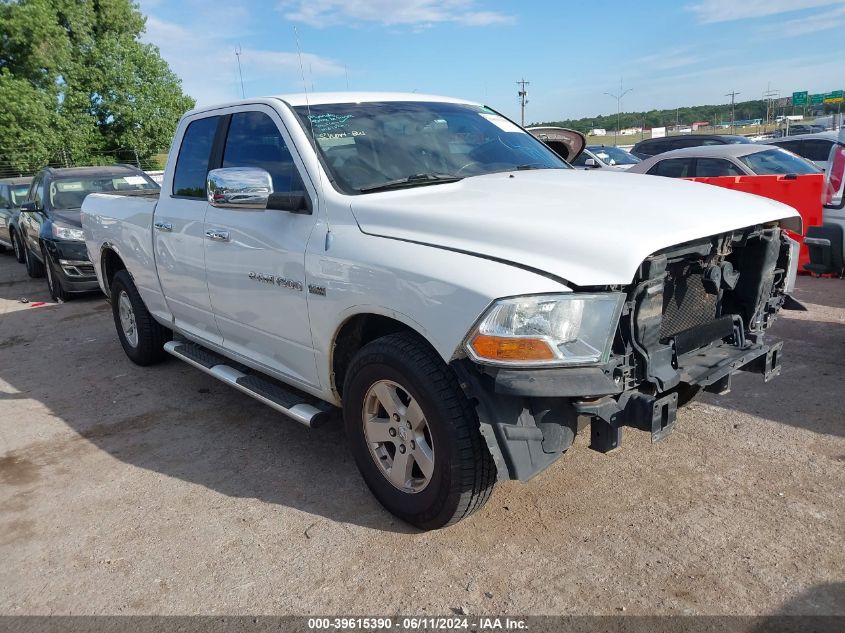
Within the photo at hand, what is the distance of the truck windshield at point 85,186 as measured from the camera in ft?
33.2

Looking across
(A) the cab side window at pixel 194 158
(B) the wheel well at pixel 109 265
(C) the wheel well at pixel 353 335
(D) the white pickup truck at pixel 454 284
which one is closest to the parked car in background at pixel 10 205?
(B) the wheel well at pixel 109 265

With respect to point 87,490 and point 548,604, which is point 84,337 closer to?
point 87,490

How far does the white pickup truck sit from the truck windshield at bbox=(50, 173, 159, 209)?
6555 mm

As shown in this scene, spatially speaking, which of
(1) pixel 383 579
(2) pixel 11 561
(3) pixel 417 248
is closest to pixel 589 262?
(3) pixel 417 248

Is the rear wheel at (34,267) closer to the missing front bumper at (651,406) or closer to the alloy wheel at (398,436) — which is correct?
the alloy wheel at (398,436)

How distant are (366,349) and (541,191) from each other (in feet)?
3.78

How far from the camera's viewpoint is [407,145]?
365cm

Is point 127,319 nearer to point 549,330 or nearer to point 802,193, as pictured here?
point 549,330

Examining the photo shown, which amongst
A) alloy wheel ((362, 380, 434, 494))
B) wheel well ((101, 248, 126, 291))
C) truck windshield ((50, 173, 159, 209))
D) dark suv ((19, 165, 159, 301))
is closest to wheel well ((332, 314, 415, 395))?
alloy wheel ((362, 380, 434, 494))

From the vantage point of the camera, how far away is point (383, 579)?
2783 millimetres

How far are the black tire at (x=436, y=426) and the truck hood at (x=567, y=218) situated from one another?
50 cm

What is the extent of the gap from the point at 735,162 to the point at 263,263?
741 cm

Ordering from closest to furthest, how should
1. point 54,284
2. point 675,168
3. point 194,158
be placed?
point 194,158 < point 675,168 < point 54,284

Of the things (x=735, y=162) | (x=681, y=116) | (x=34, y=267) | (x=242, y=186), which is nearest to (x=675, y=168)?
(x=735, y=162)
